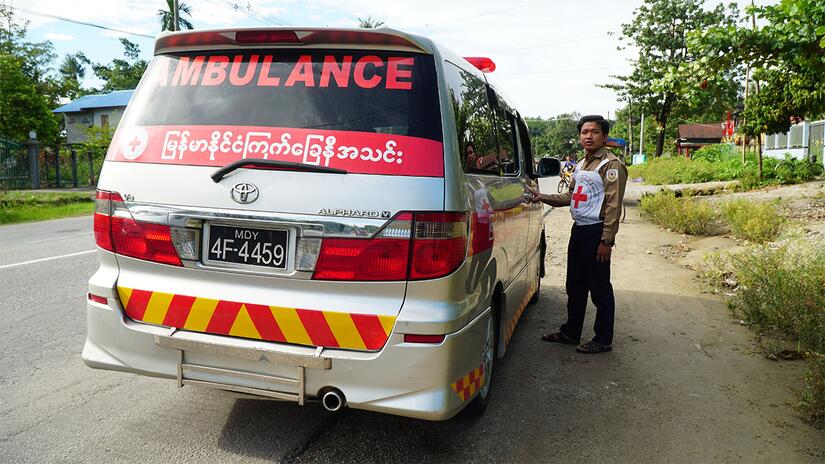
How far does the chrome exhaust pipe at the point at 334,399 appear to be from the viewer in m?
2.65

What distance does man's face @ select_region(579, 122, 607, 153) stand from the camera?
469 cm

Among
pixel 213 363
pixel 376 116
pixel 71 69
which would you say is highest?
pixel 71 69

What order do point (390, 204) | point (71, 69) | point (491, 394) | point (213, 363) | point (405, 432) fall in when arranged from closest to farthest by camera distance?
point (390, 204) → point (213, 363) → point (405, 432) → point (491, 394) → point (71, 69)

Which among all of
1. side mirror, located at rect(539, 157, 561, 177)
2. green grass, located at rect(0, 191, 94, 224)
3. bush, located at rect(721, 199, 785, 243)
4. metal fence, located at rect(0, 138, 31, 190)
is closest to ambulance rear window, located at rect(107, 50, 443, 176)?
side mirror, located at rect(539, 157, 561, 177)

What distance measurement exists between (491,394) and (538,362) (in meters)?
0.83

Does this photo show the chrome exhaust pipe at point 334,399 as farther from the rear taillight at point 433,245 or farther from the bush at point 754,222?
the bush at point 754,222

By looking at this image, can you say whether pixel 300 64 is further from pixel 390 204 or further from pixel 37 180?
pixel 37 180

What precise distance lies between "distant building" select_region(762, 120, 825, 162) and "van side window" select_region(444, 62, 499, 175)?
69.7ft

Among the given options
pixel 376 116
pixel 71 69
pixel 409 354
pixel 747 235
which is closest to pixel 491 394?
pixel 409 354

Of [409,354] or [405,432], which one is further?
[405,432]

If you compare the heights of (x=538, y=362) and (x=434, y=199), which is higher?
(x=434, y=199)

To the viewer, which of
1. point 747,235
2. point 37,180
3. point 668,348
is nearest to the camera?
point 668,348

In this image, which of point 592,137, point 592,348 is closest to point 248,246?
point 592,137

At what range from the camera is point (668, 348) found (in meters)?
4.96
